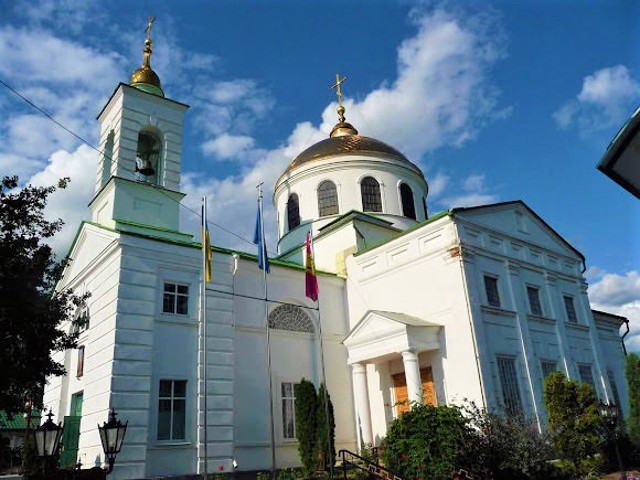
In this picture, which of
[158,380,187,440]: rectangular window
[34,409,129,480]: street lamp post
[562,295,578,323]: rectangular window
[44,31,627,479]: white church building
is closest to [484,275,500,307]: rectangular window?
[44,31,627,479]: white church building

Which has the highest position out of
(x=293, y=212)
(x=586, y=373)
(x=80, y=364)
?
(x=293, y=212)

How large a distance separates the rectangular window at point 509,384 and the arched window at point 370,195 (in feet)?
31.5

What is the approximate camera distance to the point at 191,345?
15.4 metres

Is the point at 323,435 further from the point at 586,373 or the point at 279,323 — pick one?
the point at 586,373

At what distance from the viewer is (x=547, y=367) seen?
19172mm

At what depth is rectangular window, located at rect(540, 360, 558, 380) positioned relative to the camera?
1884cm

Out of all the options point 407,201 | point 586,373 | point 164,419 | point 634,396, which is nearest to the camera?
point 164,419

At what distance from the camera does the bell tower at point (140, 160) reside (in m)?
17.8

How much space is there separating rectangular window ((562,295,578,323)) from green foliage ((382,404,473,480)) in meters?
11.3

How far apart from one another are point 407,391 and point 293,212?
1189 cm

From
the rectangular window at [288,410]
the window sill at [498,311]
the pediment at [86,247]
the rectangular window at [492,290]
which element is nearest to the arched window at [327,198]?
the rectangular window at [492,290]

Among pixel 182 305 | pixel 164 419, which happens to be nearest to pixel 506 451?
pixel 164 419

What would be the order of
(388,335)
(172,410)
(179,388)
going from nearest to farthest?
1. (172,410)
2. (179,388)
3. (388,335)

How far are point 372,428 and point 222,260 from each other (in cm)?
755
